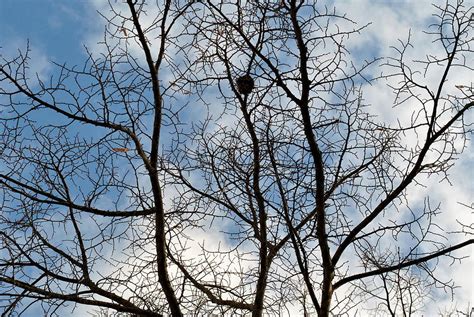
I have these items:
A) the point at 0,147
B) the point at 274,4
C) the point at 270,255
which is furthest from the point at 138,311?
the point at 274,4

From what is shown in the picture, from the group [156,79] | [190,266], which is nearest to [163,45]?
[156,79]

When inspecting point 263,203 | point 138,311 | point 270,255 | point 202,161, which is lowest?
point 138,311

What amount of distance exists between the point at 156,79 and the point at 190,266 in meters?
1.34

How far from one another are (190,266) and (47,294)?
1.00m

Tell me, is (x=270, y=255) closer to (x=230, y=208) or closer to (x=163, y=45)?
(x=230, y=208)

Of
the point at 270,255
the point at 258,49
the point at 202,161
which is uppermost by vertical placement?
the point at 258,49

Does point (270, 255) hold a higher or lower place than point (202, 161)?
lower

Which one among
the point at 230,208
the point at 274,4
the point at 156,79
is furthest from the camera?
the point at 230,208

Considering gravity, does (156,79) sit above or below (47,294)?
above

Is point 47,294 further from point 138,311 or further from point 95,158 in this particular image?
point 95,158

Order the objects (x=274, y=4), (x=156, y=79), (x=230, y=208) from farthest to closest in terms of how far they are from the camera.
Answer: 1. (x=230, y=208)
2. (x=156, y=79)
3. (x=274, y=4)

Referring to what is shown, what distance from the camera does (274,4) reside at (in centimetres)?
400

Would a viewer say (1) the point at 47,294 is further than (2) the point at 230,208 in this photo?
No

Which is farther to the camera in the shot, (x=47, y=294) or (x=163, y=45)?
(x=163, y=45)
